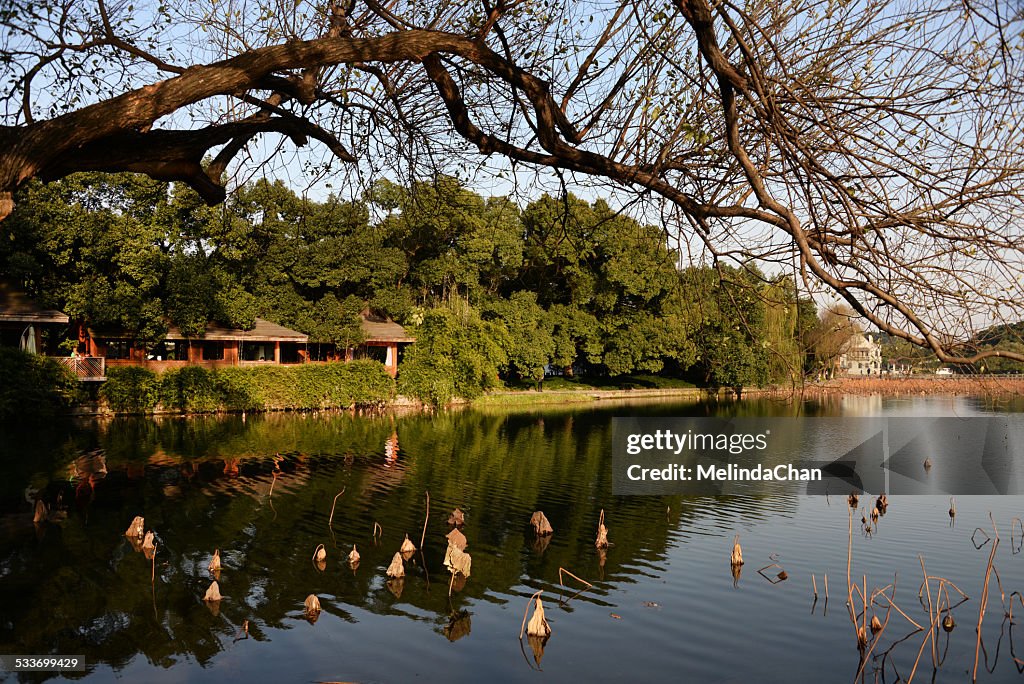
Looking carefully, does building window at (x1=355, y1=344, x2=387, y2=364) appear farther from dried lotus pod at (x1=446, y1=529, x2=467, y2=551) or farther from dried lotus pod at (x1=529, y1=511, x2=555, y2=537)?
dried lotus pod at (x1=446, y1=529, x2=467, y2=551)

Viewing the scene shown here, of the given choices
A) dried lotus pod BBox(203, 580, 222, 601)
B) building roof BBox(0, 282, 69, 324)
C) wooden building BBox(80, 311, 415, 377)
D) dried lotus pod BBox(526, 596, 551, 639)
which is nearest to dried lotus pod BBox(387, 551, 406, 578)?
dried lotus pod BBox(203, 580, 222, 601)

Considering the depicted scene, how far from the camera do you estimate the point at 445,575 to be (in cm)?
1084

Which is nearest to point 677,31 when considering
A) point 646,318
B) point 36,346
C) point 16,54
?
point 16,54

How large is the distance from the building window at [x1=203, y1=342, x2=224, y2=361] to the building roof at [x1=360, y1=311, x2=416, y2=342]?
6095mm

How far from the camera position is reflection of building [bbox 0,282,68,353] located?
25266 mm

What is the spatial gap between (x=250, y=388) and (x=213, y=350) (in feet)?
20.8

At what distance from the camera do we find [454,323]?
36.3 m

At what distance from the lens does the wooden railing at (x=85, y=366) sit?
26156mm

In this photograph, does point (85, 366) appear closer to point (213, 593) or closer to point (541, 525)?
point (541, 525)

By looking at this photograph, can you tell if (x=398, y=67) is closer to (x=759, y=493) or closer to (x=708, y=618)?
(x=708, y=618)

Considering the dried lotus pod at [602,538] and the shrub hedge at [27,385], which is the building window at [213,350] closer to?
the shrub hedge at [27,385]

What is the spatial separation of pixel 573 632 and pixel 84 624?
5.31 m
